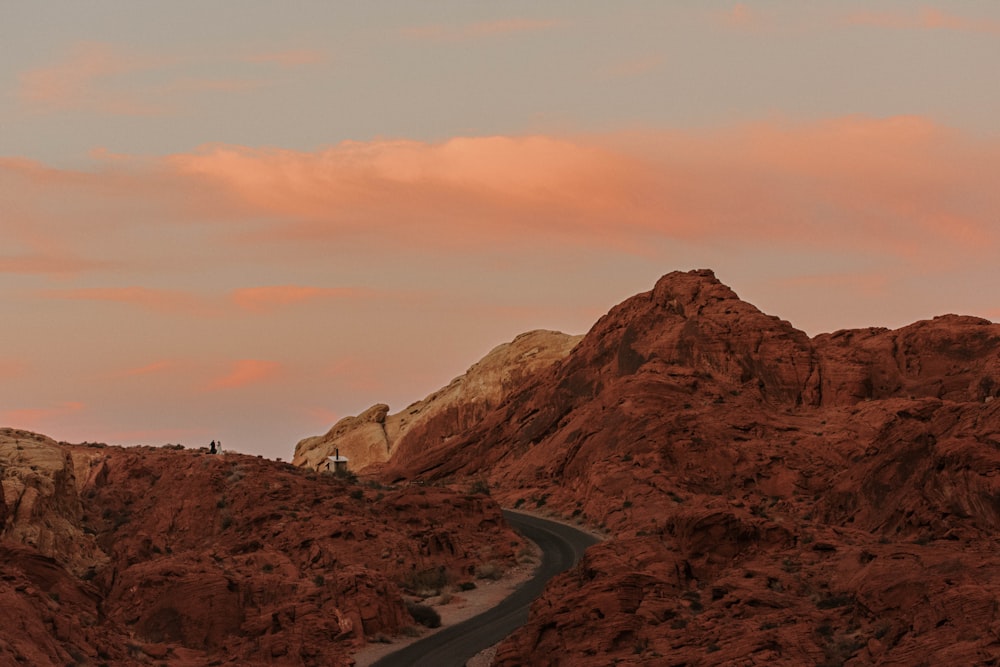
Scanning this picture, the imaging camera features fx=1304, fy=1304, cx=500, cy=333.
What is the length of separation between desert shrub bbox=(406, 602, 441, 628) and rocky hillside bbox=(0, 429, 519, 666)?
786 mm

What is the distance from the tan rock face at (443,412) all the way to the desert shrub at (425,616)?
235ft

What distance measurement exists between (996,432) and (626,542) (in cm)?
1236

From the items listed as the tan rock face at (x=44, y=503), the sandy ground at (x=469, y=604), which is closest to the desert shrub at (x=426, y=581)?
the sandy ground at (x=469, y=604)

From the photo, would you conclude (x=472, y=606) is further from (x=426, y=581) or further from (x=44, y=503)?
(x=44, y=503)

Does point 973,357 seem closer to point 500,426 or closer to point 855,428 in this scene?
point 855,428

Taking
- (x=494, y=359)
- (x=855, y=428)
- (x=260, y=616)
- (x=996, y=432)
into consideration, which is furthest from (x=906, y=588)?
(x=494, y=359)

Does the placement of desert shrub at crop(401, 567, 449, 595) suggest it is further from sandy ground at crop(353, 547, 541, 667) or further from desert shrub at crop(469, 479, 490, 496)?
desert shrub at crop(469, 479, 490, 496)

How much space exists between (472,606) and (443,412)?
241ft

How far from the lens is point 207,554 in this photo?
2103 inches

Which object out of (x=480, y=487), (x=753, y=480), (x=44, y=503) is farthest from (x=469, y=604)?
(x=480, y=487)

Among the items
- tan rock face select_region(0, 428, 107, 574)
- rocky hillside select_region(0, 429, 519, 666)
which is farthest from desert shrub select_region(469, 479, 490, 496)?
tan rock face select_region(0, 428, 107, 574)

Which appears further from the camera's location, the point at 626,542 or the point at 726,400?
the point at 726,400

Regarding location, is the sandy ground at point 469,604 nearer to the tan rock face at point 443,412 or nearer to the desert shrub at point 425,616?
the desert shrub at point 425,616

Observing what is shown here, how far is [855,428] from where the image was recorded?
287 ft
